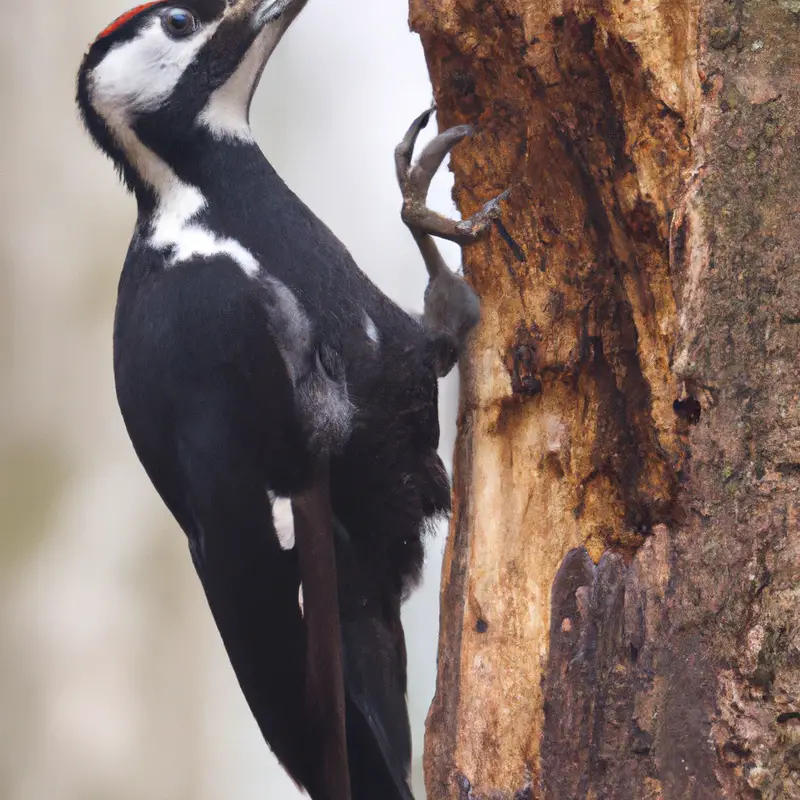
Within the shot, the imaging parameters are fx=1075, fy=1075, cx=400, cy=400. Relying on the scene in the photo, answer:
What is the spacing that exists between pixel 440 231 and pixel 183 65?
2.22 ft

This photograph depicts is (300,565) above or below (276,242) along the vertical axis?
below

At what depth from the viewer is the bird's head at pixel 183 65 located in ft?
7.57

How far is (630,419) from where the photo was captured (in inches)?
66.1

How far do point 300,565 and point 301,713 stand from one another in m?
0.28

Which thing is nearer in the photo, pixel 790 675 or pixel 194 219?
pixel 790 675

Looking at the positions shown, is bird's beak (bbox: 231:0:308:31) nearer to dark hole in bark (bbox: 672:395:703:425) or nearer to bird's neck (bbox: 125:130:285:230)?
bird's neck (bbox: 125:130:285:230)

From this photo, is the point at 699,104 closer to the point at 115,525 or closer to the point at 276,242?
the point at 276,242

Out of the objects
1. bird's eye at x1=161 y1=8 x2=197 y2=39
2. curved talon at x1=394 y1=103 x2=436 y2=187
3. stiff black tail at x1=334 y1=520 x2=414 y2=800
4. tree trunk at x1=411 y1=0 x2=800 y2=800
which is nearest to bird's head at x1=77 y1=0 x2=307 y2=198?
bird's eye at x1=161 y1=8 x2=197 y2=39

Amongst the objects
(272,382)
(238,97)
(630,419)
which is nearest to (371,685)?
(272,382)

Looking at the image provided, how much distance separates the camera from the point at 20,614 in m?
4.68

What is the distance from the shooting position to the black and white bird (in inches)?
81.4

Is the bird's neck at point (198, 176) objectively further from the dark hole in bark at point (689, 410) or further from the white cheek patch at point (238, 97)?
the dark hole in bark at point (689, 410)

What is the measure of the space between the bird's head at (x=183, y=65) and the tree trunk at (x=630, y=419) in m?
0.51

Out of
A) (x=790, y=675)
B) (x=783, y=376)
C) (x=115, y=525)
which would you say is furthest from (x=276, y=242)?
(x=115, y=525)
